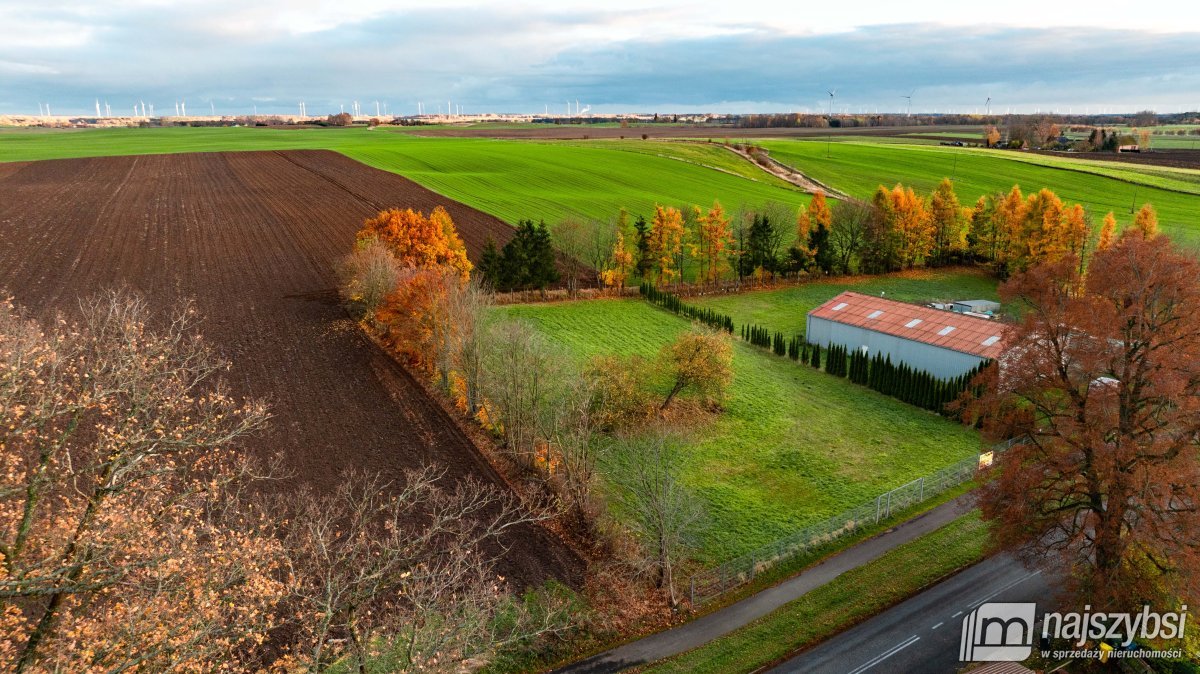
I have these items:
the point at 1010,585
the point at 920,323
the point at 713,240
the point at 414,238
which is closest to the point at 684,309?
the point at 713,240

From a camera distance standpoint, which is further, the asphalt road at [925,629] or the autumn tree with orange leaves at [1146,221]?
the autumn tree with orange leaves at [1146,221]

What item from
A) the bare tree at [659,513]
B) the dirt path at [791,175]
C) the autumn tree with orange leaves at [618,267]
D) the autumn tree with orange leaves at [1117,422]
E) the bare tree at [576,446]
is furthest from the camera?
the dirt path at [791,175]

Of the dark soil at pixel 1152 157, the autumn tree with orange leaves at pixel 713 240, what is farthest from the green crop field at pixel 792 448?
the dark soil at pixel 1152 157

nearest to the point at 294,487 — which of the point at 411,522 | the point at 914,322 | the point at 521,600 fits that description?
the point at 411,522

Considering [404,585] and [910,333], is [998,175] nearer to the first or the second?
[910,333]

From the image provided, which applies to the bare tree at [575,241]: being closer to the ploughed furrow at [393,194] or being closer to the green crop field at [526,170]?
the ploughed furrow at [393,194]
